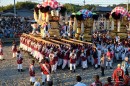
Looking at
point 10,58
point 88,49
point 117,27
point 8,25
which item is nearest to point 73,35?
point 117,27

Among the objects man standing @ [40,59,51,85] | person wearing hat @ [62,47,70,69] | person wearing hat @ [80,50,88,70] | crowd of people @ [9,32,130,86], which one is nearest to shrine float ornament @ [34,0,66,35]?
crowd of people @ [9,32,130,86]

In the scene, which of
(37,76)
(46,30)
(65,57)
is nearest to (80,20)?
(46,30)

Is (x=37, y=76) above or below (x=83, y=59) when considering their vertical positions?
below

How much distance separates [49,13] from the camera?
26828 mm

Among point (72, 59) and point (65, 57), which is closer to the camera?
point (72, 59)

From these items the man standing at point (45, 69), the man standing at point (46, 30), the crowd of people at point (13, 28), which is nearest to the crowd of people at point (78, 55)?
the man standing at point (45, 69)

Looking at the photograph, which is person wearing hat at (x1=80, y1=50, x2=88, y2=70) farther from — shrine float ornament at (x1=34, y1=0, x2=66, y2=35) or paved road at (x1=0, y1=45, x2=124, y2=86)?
shrine float ornament at (x1=34, y1=0, x2=66, y2=35)

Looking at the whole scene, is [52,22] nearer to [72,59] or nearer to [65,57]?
[65,57]

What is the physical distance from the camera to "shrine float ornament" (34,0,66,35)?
2553 cm

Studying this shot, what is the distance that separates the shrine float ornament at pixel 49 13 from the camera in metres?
25.5

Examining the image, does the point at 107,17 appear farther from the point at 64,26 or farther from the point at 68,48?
the point at 68,48

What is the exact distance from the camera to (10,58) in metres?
23.4

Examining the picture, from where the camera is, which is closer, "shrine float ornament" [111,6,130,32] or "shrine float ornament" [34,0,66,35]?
"shrine float ornament" [34,0,66,35]

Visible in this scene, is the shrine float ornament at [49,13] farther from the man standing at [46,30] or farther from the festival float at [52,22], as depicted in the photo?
the man standing at [46,30]
